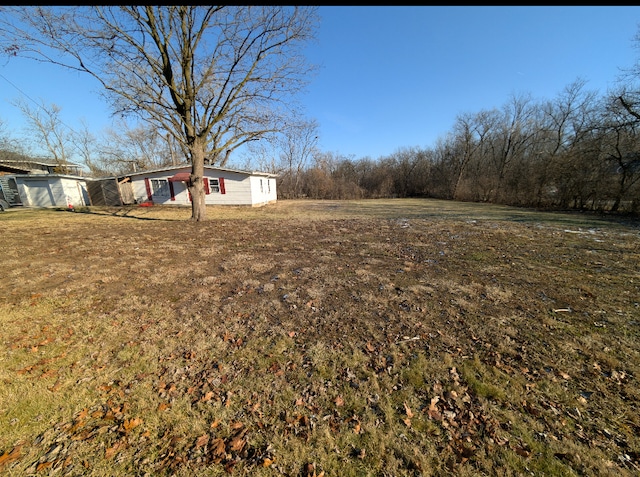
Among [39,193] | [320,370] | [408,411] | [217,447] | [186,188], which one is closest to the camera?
[217,447]

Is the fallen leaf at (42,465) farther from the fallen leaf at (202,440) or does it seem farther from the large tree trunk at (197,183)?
the large tree trunk at (197,183)

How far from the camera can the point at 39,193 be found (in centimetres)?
1983

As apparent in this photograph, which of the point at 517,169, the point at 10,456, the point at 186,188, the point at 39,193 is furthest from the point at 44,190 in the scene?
the point at 517,169

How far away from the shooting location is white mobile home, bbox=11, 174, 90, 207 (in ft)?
64.0

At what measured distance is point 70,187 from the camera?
20828 mm

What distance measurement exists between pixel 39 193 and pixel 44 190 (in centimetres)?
46

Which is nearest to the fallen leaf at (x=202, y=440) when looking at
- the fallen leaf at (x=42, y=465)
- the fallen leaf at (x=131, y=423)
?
the fallen leaf at (x=131, y=423)

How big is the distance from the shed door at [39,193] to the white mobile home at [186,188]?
6152mm

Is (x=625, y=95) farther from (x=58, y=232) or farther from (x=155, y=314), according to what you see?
(x=58, y=232)

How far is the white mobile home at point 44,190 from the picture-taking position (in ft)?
64.0

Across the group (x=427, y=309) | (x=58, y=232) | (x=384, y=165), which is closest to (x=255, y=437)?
(x=427, y=309)

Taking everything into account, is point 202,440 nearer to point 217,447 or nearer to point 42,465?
point 217,447

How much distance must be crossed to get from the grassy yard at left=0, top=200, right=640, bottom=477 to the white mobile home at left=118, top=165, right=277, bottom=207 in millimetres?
13416

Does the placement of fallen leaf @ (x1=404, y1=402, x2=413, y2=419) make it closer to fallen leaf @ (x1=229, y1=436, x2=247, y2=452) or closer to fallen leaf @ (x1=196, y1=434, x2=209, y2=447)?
fallen leaf @ (x1=229, y1=436, x2=247, y2=452)
